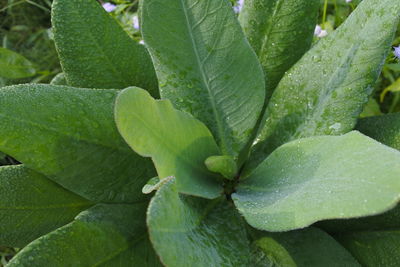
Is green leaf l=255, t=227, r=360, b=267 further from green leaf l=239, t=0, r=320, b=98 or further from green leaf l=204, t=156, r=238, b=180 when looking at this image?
green leaf l=239, t=0, r=320, b=98

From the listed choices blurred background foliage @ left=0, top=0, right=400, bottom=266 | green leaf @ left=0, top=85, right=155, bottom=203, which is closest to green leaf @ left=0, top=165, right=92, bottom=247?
green leaf @ left=0, top=85, right=155, bottom=203

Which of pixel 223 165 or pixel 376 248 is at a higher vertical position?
pixel 223 165

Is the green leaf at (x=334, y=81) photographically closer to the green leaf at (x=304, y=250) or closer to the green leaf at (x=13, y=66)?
the green leaf at (x=304, y=250)

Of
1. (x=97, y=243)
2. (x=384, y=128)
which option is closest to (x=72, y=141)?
(x=97, y=243)

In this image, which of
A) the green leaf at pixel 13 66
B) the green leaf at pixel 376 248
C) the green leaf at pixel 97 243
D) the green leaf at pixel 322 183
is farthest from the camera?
the green leaf at pixel 13 66

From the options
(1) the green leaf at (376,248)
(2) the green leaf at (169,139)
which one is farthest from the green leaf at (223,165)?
(1) the green leaf at (376,248)

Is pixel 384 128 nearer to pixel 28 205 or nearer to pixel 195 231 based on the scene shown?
pixel 195 231
